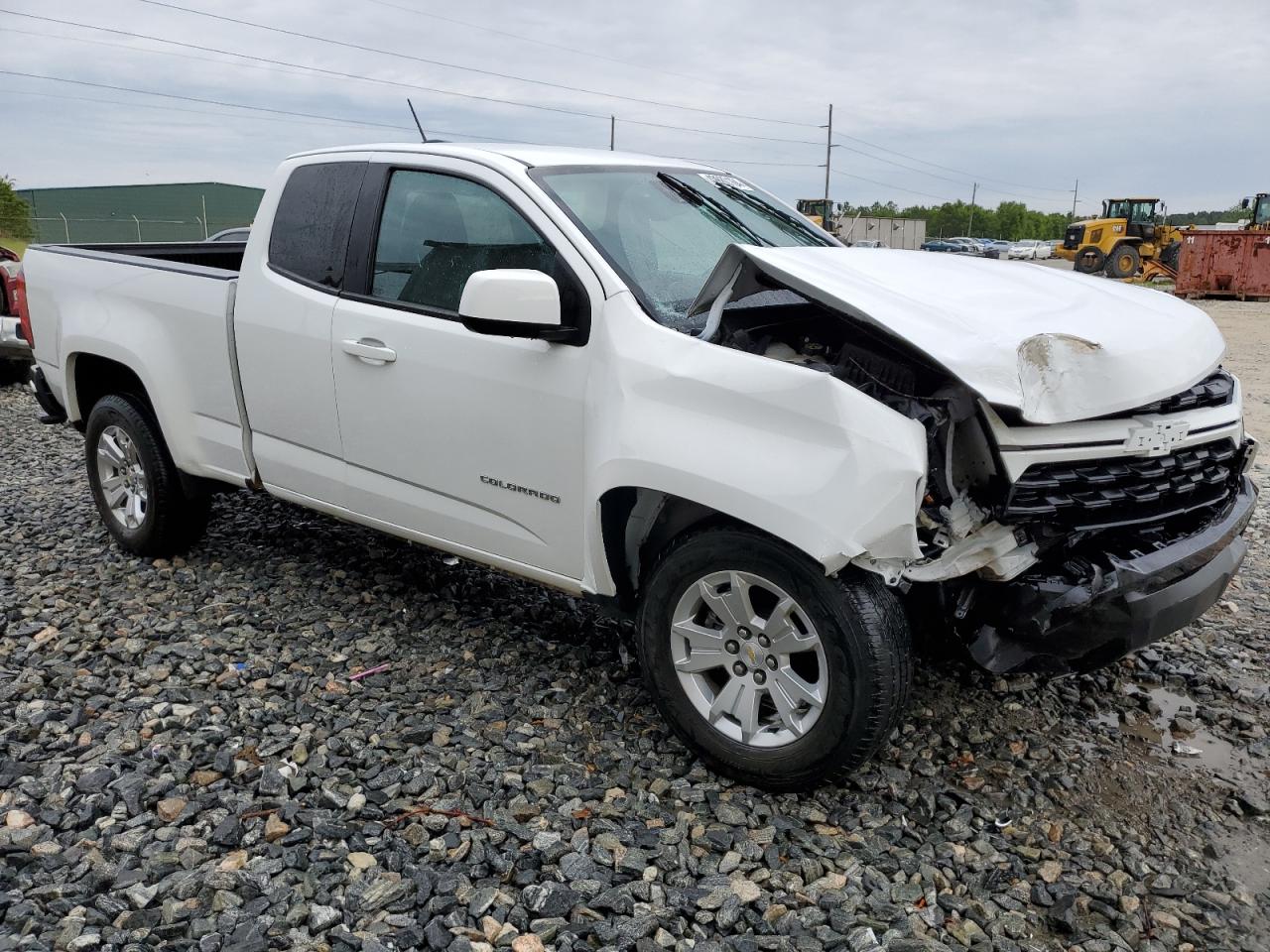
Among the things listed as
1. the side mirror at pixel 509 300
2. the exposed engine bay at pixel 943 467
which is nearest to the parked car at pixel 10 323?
the side mirror at pixel 509 300

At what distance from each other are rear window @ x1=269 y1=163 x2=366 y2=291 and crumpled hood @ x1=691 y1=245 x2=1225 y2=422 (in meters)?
1.68

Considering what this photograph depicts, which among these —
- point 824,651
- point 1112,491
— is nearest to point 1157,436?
point 1112,491

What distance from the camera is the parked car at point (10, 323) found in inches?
374

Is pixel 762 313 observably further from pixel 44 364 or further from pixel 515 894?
pixel 44 364

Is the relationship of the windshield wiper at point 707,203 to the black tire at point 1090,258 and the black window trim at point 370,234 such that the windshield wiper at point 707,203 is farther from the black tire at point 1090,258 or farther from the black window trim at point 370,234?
the black tire at point 1090,258

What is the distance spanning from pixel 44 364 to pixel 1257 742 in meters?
5.69

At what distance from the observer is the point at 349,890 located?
2.71m

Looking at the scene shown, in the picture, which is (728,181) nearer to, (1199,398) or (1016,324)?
(1016,324)

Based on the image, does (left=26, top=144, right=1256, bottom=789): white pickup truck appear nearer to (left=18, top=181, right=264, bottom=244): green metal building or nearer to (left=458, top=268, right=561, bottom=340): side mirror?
(left=458, top=268, right=561, bottom=340): side mirror

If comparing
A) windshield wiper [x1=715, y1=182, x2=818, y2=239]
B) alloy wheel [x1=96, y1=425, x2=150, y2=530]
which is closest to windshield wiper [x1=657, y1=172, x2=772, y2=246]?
windshield wiper [x1=715, y1=182, x2=818, y2=239]

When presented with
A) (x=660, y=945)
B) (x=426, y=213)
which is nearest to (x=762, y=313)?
(x=426, y=213)

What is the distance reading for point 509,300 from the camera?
3.09 m

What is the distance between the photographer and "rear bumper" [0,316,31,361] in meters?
9.49

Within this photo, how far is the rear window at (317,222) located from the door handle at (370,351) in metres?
0.31
